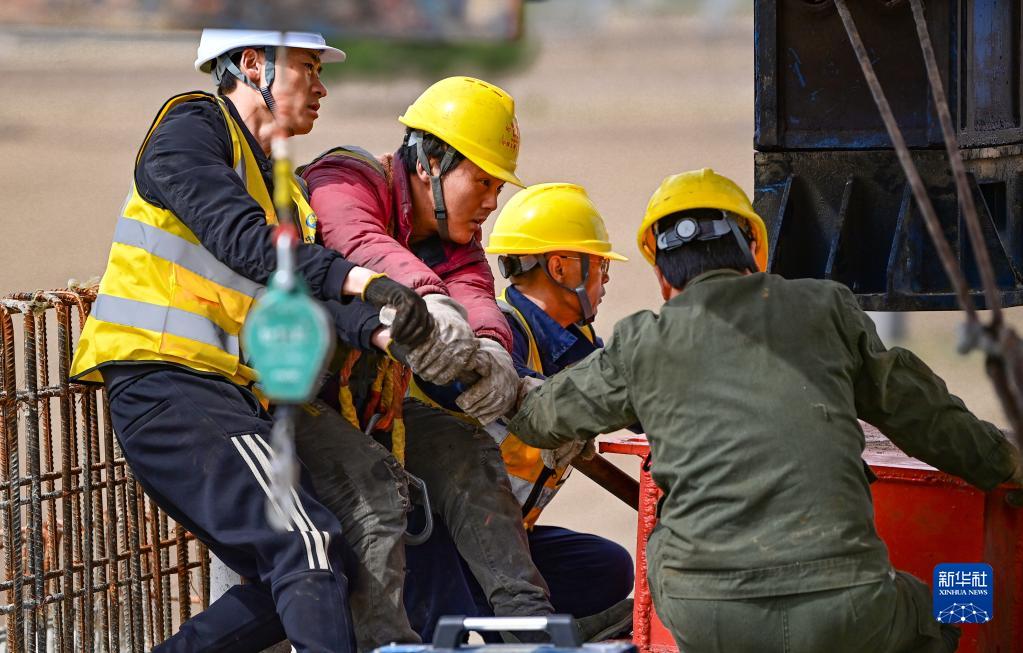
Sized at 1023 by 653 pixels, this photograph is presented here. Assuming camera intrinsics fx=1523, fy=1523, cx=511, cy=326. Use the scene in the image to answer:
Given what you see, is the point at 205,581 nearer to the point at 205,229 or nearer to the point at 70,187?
the point at 205,229

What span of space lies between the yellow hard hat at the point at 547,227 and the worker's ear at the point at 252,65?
142cm

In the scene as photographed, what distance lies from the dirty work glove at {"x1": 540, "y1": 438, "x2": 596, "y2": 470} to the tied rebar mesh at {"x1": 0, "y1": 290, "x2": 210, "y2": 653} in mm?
1367

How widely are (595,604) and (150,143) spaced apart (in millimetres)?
2622

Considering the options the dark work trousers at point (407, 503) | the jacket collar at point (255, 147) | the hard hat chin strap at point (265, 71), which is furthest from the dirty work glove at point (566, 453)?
the hard hat chin strap at point (265, 71)

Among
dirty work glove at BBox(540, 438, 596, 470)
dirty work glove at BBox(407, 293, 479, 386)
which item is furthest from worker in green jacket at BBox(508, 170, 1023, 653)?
dirty work glove at BBox(540, 438, 596, 470)

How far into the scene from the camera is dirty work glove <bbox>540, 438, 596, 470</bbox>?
466 centimetres

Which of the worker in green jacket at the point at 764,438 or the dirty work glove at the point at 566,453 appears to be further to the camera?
the dirty work glove at the point at 566,453

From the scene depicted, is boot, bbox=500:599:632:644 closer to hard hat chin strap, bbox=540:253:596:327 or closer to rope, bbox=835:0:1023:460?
hard hat chin strap, bbox=540:253:596:327

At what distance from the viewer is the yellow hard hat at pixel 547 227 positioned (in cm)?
577

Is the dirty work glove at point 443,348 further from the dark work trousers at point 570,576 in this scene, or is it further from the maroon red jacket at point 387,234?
the dark work trousers at point 570,576

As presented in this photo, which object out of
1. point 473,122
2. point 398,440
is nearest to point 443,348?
point 398,440

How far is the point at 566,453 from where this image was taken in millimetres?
4676

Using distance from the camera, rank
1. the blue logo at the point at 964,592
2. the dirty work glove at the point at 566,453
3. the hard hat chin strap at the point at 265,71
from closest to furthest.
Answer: the blue logo at the point at 964,592 < the hard hat chin strap at the point at 265,71 < the dirty work glove at the point at 566,453

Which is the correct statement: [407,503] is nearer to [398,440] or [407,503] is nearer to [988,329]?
[398,440]
